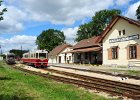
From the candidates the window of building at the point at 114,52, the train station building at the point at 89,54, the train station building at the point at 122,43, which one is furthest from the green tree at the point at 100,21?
the window of building at the point at 114,52

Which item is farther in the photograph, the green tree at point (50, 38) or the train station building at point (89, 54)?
the green tree at point (50, 38)

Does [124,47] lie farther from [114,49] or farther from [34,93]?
[34,93]

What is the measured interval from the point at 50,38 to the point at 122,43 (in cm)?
7954

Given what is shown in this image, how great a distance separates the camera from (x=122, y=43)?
130ft

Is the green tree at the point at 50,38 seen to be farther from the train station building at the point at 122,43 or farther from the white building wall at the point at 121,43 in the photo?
the train station building at the point at 122,43

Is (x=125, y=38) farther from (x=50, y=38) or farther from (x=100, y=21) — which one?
(x=50, y=38)

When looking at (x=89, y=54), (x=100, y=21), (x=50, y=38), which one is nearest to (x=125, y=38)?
(x=89, y=54)

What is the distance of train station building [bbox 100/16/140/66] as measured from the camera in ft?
123

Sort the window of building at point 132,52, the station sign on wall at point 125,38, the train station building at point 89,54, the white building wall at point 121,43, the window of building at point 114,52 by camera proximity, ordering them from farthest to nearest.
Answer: the train station building at point 89,54, the window of building at point 114,52, the white building wall at point 121,43, the station sign on wall at point 125,38, the window of building at point 132,52

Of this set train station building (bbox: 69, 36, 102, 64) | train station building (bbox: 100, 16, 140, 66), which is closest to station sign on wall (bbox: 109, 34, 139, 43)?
train station building (bbox: 100, 16, 140, 66)

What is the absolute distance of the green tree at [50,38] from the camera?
115 metres

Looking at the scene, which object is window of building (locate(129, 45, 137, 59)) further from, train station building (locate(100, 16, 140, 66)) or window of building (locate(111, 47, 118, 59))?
window of building (locate(111, 47, 118, 59))

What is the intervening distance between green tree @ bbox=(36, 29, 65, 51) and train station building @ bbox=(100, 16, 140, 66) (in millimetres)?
71680

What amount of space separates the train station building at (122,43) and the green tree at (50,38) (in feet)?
235
